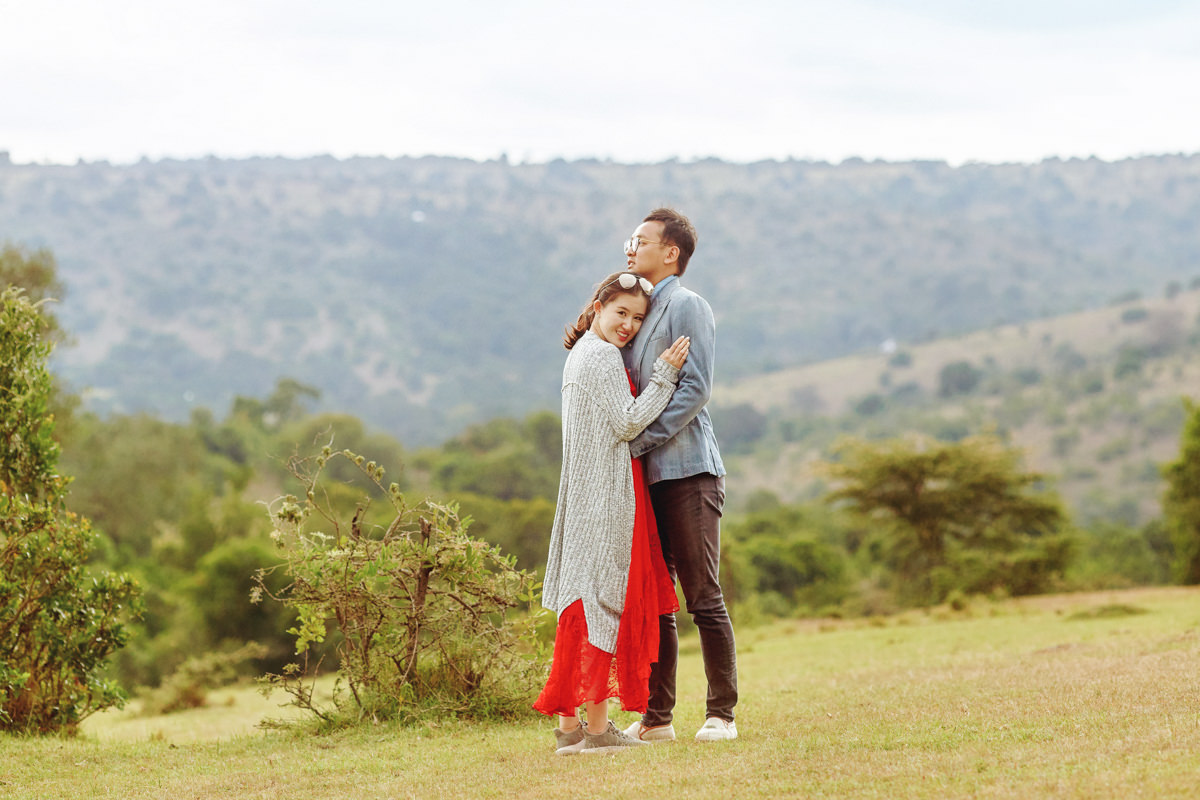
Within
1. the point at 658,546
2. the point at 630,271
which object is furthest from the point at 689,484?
the point at 630,271

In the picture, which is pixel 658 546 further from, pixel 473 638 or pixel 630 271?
pixel 473 638

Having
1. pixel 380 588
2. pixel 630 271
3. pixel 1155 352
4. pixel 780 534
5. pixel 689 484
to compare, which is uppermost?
pixel 1155 352

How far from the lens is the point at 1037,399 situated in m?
97.8

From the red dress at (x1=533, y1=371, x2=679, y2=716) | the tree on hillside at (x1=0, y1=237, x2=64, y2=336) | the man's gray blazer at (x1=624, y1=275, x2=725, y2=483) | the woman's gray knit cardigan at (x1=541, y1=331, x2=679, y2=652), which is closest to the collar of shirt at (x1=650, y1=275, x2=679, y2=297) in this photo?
the man's gray blazer at (x1=624, y1=275, x2=725, y2=483)

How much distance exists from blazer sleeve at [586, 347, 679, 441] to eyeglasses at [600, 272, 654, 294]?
1.02ft

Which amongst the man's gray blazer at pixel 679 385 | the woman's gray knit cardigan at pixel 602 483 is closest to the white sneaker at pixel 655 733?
the woman's gray knit cardigan at pixel 602 483

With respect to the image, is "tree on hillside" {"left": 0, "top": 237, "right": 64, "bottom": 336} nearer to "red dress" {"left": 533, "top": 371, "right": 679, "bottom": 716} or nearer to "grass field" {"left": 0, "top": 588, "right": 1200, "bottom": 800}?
"grass field" {"left": 0, "top": 588, "right": 1200, "bottom": 800}

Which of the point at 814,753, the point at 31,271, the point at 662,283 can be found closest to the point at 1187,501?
the point at 662,283

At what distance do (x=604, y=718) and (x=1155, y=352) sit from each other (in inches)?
4534

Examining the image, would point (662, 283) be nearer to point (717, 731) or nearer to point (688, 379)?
point (688, 379)

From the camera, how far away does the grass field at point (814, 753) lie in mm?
3811

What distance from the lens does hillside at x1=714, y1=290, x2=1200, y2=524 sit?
8450cm

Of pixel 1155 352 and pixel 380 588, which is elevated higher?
pixel 1155 352

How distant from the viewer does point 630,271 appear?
5.23m
